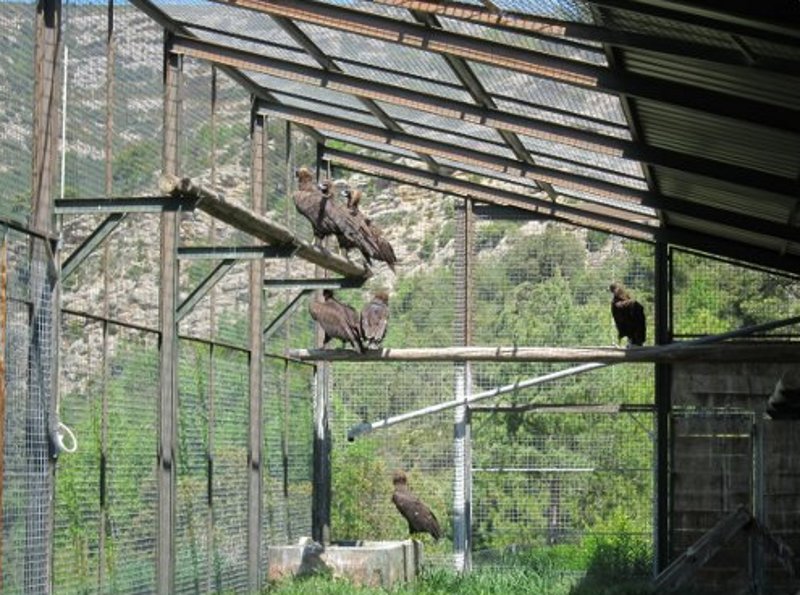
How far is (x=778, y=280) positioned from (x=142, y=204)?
30.7 feet

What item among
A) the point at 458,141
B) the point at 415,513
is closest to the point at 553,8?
the point at 458,141

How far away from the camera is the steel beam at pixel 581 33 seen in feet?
30.5

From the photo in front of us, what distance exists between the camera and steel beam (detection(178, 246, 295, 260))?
11953 mm

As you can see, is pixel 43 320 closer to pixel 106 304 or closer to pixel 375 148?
pixel 106 304

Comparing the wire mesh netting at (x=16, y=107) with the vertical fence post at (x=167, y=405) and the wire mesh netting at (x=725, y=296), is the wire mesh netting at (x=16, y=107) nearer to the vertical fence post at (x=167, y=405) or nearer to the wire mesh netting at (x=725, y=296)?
the vertical fence post at (x=167, y=405)

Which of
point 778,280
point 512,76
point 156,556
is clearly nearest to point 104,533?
point 156,556

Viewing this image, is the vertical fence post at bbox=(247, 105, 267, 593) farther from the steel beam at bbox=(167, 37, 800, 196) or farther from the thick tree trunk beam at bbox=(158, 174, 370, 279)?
the steel beam at bbox=(167, 37, 800, 196)

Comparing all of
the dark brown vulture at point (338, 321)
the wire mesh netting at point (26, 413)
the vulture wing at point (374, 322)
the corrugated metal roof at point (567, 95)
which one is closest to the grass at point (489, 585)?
the dark brown vulture at point (338, 321)

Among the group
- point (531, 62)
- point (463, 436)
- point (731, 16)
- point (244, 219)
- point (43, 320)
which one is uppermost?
point (531, 62)

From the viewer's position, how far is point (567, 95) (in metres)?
12.5

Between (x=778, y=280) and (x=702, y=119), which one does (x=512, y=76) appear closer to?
(x=702, y=119)

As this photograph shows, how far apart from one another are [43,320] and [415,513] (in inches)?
300

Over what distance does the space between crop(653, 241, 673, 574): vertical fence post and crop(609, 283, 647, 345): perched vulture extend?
1.02 meters

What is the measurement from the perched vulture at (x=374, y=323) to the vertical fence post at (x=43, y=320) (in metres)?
6.01
